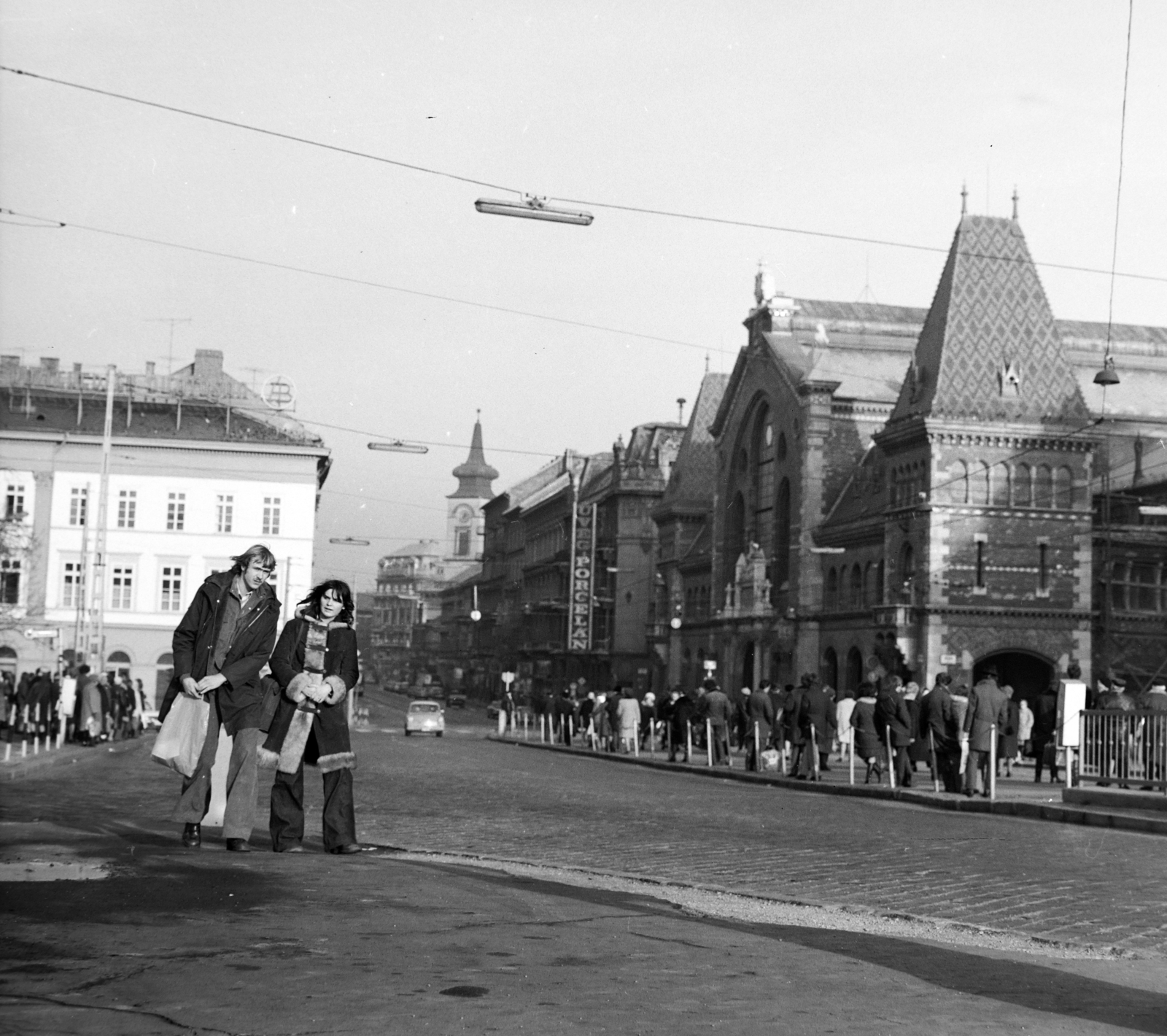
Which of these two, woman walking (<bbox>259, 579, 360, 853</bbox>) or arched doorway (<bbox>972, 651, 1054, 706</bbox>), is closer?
woman walking (<bbox>259, 579, 360, 853</bbox>)

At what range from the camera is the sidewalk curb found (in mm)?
20734

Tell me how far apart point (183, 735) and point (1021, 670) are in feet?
185

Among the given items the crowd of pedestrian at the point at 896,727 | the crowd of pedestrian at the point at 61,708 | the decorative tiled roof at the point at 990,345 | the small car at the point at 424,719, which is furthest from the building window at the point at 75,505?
the crowd of pedestrian at the point at 896,727

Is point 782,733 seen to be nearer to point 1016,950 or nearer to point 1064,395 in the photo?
point 1016,950

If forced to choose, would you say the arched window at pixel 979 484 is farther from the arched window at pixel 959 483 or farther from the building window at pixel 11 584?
the building window at pixel 11 584

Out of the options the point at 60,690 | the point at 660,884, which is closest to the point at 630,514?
the point at 60,690

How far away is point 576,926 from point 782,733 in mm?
24982

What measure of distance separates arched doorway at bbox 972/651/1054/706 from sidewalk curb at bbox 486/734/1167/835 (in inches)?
1122

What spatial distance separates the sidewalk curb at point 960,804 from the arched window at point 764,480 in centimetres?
4443

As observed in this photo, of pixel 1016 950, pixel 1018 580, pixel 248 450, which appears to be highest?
pixel 248 450

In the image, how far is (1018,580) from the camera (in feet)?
208

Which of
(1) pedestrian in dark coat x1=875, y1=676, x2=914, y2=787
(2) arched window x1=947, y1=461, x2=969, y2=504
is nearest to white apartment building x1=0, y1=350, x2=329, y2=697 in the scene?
(2) arched window x1=947, y1=461, x2=969, y2=504

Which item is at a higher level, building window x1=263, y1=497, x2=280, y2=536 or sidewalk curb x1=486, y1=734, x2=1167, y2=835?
building window x1=263, y1=497, x2=280, y2=536

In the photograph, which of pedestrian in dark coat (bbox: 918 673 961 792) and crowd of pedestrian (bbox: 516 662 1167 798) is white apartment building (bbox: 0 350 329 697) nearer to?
crowd of pedestrian (bbox: 516 662 1167 798)
